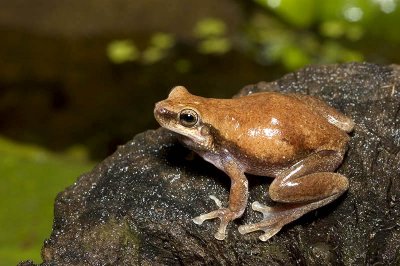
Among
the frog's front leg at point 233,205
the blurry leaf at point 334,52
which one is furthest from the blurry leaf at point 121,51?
the frog's front leg at point 233,205

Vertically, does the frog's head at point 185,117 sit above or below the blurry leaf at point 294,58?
above

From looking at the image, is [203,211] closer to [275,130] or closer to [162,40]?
[275,130]

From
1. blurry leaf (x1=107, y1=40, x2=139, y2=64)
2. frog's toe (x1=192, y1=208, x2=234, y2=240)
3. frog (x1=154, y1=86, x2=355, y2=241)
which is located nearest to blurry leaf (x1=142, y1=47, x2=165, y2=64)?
blurry leaf (x1=107, y1=40, x2=139, y2=64)

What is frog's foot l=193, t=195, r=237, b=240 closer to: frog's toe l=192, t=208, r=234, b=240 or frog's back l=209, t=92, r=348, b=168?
frog's toe l=192, t=208, r=234, b=240

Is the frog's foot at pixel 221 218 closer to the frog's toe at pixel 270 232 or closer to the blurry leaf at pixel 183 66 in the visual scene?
the frog's toe at pixel 270 232

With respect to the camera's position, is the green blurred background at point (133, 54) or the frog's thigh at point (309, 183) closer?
the frog's thigh at point (309, 183)
